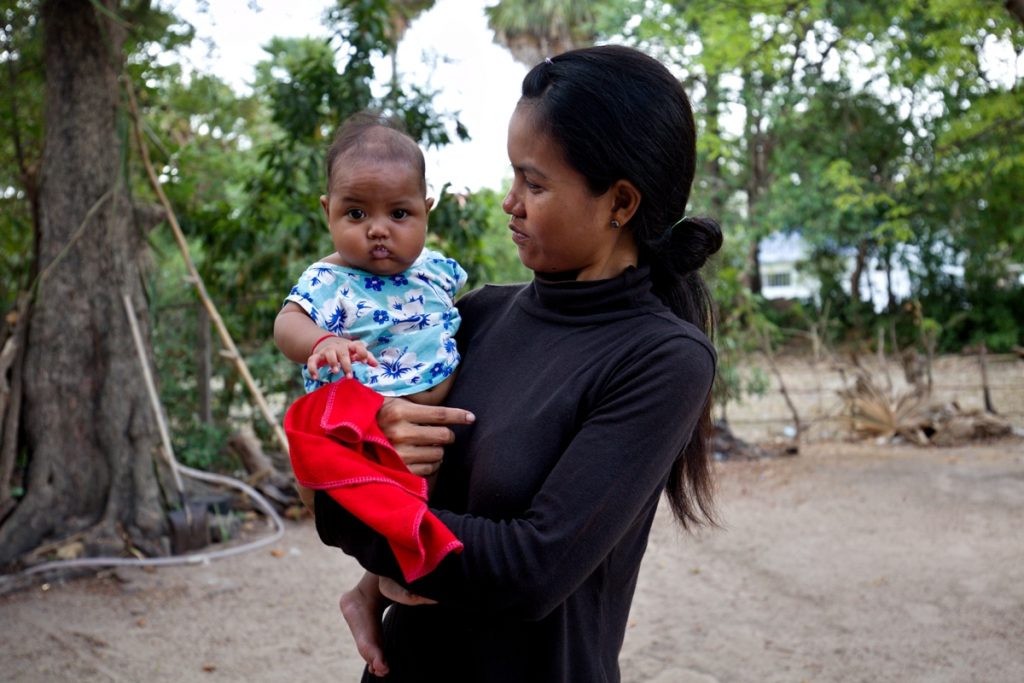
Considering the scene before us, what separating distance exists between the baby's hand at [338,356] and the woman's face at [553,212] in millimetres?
272

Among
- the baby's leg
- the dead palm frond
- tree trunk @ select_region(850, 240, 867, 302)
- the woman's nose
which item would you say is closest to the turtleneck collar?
the woman's nose

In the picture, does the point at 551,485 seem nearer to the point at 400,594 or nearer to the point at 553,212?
the point at 400,594

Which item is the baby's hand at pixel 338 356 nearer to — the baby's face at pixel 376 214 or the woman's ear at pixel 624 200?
the baby's face at pixel 376 214

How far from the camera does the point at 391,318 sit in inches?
63.1

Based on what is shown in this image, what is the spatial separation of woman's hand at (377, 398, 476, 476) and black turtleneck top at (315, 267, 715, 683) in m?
0.03

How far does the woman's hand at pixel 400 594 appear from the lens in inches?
51.8

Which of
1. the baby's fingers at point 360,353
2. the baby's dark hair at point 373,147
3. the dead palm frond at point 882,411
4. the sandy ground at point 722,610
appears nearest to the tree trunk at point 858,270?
the dead palm frond at point 882,411

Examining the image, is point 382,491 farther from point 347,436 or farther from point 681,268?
point 681,268

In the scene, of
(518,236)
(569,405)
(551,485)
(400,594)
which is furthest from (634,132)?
(400,594)

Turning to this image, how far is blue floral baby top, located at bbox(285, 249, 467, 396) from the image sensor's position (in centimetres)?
153

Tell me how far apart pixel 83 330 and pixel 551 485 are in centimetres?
473

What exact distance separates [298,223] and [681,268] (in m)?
5.23

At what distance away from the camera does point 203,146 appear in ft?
35.3

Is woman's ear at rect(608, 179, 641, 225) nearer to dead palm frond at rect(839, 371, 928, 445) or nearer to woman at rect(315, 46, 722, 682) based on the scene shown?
woman at rect(315, 46, 722, 682)
